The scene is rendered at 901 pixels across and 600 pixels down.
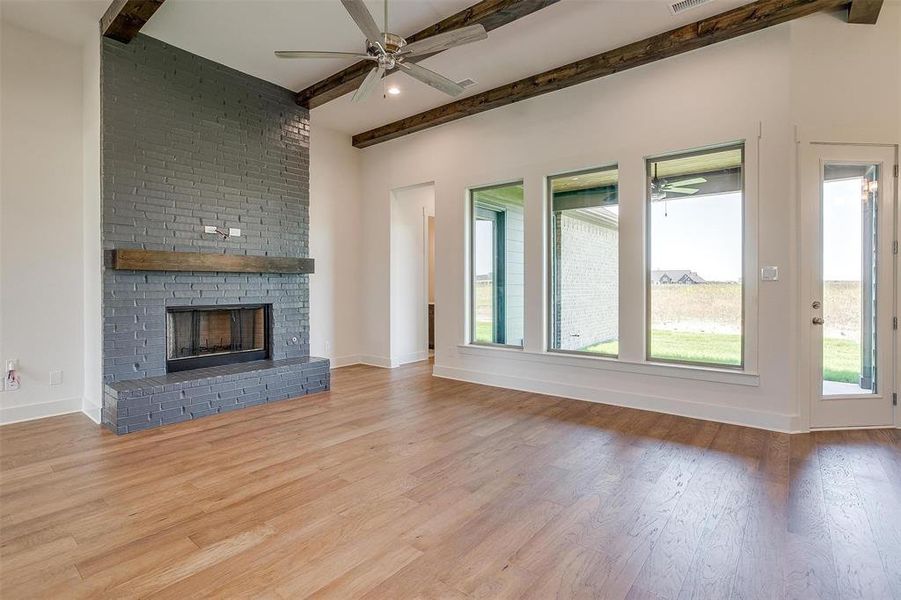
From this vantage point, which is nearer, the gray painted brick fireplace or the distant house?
the gray painted brick fireplace

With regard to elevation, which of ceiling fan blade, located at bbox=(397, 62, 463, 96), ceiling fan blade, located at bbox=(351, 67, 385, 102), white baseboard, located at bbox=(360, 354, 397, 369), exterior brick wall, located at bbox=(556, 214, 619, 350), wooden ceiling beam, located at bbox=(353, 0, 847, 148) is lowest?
white baseboard, located at bbox=(360, 354, 397, 369)

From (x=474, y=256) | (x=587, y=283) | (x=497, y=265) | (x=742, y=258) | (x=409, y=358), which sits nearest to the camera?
(x=742, y=258)

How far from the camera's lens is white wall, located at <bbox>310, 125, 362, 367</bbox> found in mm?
6176

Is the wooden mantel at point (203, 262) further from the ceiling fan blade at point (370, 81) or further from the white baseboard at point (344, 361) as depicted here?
the ceiling fan blade at point (370, 81)

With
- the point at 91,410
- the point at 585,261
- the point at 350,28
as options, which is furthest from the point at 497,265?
the point at 91,410

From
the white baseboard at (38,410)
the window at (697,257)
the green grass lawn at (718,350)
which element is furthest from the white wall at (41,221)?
the window at (697,257)

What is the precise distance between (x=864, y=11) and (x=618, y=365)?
3.29 metres

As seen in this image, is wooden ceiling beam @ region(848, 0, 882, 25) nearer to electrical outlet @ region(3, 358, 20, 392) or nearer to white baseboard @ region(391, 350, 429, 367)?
white baseboard @ region(391, 350, 429, 367)

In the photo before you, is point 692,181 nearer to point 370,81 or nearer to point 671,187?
point 671,187

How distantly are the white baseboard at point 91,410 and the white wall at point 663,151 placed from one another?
349 cm

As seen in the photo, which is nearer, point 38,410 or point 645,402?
point 38,410

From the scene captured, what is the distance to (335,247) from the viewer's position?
254 inches

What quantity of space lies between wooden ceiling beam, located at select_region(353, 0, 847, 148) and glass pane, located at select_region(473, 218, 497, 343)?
137 centimetres

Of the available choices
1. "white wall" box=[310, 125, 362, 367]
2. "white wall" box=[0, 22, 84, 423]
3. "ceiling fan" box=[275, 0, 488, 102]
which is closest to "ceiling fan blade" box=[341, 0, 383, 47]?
"ceiling fan" box=[275, 0, 488, 102]
